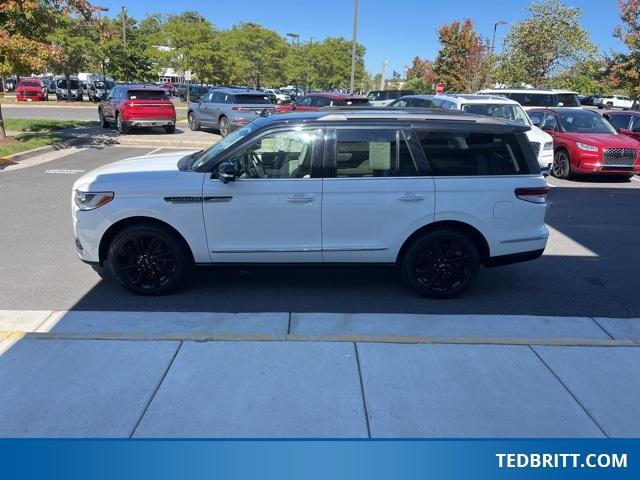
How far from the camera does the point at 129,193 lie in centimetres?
504

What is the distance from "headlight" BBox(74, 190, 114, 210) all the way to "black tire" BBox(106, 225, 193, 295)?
0.32 m

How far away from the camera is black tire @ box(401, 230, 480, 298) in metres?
5.27

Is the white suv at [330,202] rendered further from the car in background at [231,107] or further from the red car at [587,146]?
the car in background at [231,107]

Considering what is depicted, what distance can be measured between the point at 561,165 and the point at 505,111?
77.0 inches

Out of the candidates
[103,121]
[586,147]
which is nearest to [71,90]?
[103,121]

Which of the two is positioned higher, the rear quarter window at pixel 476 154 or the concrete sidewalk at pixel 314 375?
the rear quarter window at pixel 476 154

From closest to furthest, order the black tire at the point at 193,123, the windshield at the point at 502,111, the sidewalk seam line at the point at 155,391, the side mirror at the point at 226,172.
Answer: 1. the sidewalk seam line at the point at 155,391
2. the side mirror at the point at 226,172
3. the windshield at the point at 502,111
4. the black tire at the point at 193,123

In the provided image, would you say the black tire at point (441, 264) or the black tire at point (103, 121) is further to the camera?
the black tire at point (103, 121)

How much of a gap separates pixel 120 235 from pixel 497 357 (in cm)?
347

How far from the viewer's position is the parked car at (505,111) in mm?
12797

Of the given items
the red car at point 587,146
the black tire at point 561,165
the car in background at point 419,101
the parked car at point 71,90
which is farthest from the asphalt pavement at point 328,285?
the parked car at point 71,90

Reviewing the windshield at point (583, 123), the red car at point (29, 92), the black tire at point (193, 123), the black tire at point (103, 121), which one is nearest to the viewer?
the windshield at point (583, 123)

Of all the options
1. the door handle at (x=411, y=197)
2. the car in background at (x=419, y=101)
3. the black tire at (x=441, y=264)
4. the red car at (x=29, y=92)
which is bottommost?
the black tire at (x=441, y=264)

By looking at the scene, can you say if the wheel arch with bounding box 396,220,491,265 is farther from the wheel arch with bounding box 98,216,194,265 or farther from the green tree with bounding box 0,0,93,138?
the green tree with bounding box 0,0,93,138
